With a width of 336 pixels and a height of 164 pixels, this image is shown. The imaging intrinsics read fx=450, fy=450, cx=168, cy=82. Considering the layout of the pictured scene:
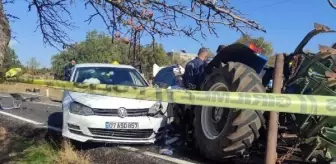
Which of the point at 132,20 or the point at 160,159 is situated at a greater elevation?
the point at 132,20

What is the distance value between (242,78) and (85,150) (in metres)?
3.05

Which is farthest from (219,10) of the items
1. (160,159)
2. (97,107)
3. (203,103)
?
(97,107)

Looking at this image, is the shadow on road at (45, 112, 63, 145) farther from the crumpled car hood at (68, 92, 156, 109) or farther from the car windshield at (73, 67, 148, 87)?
the car windshield at (73, 67, 148, 87)

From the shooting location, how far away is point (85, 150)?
7.06 metres

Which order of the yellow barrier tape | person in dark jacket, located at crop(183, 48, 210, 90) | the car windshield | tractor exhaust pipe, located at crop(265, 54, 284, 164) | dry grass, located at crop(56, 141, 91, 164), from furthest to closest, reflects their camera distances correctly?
the car windshield < person in dark jacket, located at crop(183, 48, 210, 90) < dry grass, located at crop(56, 141, 91, 164) < tractor exhaust pipe, located at crop(265, 54, 284, 164) < the yellow barrier tape

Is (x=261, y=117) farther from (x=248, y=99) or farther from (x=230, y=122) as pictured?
(x=248, y=99)

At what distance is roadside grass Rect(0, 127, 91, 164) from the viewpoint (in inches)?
249

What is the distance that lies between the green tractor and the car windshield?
276 centimetres

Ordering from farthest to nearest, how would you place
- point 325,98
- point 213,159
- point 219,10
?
point 213,159
point 219,10
point 325,98

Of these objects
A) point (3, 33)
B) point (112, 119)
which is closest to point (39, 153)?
point (112, 119)

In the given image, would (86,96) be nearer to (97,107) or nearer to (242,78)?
(97,107)

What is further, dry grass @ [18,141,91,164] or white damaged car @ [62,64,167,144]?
white damaged car @ [62,64,167,144]

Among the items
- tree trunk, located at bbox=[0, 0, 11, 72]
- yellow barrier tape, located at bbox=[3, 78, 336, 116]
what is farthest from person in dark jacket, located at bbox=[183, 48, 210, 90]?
yellow barrier tape, located at bbox=[3, 78, 336, 116]

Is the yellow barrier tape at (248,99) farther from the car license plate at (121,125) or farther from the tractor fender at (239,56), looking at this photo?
the car license plate at (121,125)
